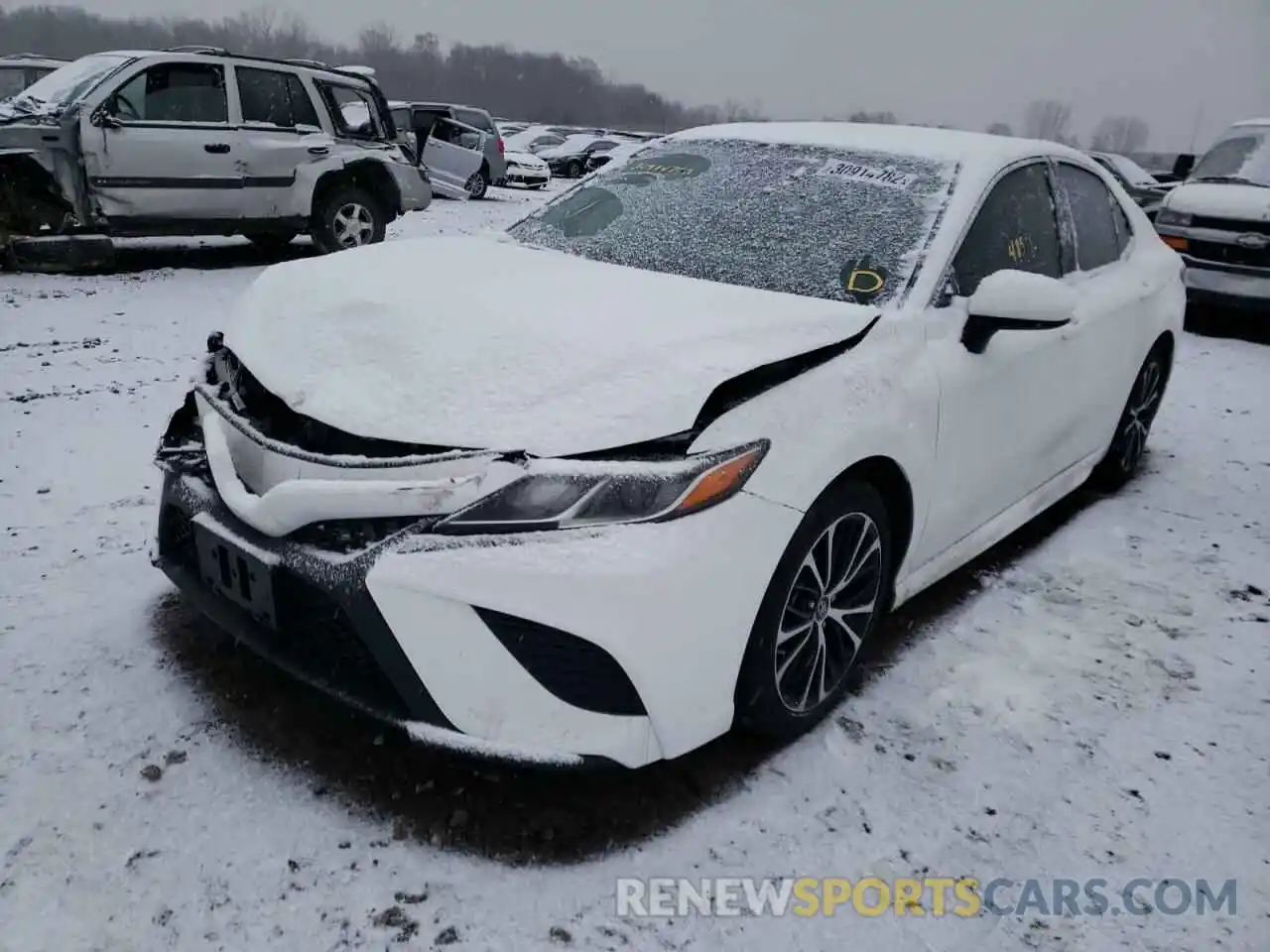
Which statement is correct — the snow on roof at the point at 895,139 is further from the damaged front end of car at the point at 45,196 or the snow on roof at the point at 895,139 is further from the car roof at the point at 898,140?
the damaged front end of car at the point at 45,196

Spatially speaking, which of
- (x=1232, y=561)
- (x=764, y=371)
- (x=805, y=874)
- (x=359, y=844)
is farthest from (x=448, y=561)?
(x=1232, y=561)

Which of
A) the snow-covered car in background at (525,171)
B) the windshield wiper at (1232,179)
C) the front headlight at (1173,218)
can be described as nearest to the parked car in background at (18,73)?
the front headlight at (1173,218)

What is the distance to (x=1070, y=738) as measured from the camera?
2553 mm

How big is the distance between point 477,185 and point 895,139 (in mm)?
13539

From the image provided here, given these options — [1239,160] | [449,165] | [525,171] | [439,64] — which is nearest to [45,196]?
[449,165]

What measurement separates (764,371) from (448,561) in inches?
34.2

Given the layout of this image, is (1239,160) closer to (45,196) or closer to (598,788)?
(598,788)

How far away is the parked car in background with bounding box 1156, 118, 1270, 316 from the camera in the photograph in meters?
7.71

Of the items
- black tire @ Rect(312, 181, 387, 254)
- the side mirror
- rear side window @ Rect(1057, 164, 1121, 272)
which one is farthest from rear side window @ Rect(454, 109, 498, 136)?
the side mirror

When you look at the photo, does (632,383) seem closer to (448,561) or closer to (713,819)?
(448,561)

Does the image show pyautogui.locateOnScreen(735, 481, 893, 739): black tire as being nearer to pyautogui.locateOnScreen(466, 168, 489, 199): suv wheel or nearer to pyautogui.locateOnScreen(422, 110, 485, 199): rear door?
pyautogui.locateOnScreen(422, 110, 485, 199): rear door

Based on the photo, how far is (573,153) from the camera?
86.9 ft

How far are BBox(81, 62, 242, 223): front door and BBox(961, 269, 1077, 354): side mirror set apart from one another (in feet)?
23.1

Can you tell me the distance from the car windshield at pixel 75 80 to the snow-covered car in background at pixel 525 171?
13.2 m
